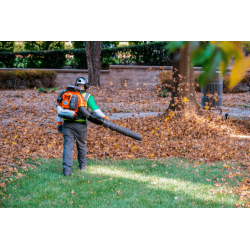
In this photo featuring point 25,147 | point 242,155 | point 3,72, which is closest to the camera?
point 242,155

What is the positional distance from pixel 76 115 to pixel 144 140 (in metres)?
2.61

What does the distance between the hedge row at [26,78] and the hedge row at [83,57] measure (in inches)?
110

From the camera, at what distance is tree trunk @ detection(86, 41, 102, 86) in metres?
15.0

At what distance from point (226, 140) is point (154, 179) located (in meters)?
2.80

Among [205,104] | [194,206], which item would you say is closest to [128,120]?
[205,104]

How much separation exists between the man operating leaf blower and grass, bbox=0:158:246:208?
0.49m

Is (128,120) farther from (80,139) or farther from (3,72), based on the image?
(3,72)

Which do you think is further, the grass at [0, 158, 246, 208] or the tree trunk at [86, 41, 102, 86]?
the tree trunk at [86, 41, 102, 86]

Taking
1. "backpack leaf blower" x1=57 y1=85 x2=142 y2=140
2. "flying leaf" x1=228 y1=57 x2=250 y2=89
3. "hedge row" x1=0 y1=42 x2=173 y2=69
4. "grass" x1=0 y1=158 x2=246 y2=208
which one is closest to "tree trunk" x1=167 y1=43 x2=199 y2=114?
"grass" x1=0 y1=158 x2=246 y2=208

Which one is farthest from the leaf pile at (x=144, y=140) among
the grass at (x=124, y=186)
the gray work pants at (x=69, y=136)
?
the gray work pants at (x=69, y=136)

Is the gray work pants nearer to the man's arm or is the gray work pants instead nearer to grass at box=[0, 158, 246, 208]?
grass at box=[0, 158, 246, 208]

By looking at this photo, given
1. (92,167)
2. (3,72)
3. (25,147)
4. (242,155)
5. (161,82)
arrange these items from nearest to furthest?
(92,167)
(242,155)
(25,147)
(161,82)
(3,72)

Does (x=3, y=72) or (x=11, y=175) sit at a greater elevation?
(x=3, y=72)

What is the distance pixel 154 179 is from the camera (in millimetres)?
4895
